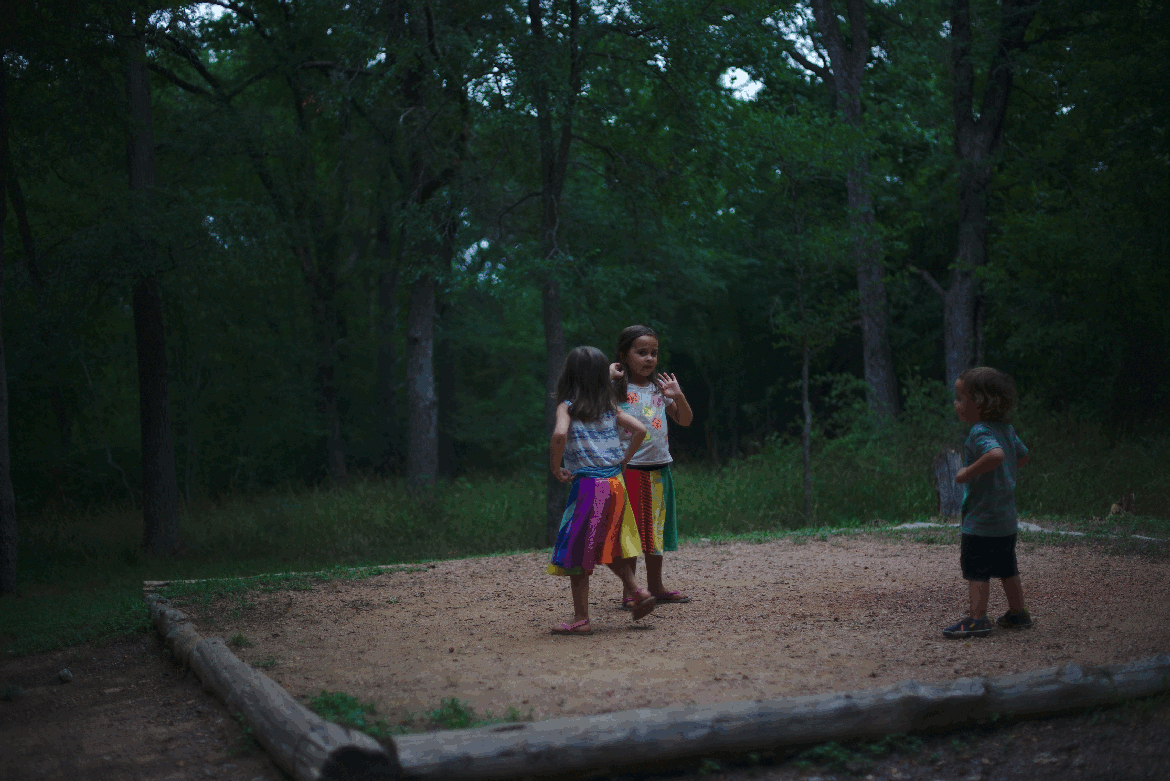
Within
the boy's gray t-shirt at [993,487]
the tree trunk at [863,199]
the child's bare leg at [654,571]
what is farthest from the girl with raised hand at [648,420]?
the tree trunk at [863,199]

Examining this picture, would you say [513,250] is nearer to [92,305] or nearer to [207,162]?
[207,162]

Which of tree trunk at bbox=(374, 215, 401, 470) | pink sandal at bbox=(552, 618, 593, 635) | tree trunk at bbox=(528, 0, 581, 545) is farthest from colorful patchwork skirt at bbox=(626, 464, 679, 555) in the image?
tree trunk at bbox=(374, 215, 401, 470)

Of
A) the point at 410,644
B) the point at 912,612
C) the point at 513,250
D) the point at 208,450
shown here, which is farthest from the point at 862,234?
the point at 208,450

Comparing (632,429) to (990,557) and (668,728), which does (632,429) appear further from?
(668,728)

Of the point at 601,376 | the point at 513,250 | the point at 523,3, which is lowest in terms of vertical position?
the point at 601,376

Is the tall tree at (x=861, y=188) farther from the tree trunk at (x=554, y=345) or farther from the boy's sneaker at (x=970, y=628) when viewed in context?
the boy's sneaker at (x=970, y=628)

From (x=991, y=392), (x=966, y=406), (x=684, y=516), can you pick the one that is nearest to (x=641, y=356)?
(x=966, y=406)

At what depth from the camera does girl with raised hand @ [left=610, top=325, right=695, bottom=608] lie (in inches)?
245

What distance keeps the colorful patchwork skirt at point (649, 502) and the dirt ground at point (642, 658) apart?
1.67 ft

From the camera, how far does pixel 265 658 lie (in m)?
5.30

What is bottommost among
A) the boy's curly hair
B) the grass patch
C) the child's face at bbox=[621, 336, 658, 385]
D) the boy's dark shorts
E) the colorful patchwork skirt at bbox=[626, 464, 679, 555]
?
the grass patch

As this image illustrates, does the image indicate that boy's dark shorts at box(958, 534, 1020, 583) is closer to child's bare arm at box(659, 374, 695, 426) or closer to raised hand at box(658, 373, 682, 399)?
child's bare arm at box(659, 374, 695, 426)

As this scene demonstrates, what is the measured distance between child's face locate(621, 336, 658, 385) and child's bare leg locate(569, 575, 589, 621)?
55.0 inches

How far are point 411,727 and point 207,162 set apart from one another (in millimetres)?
12973
